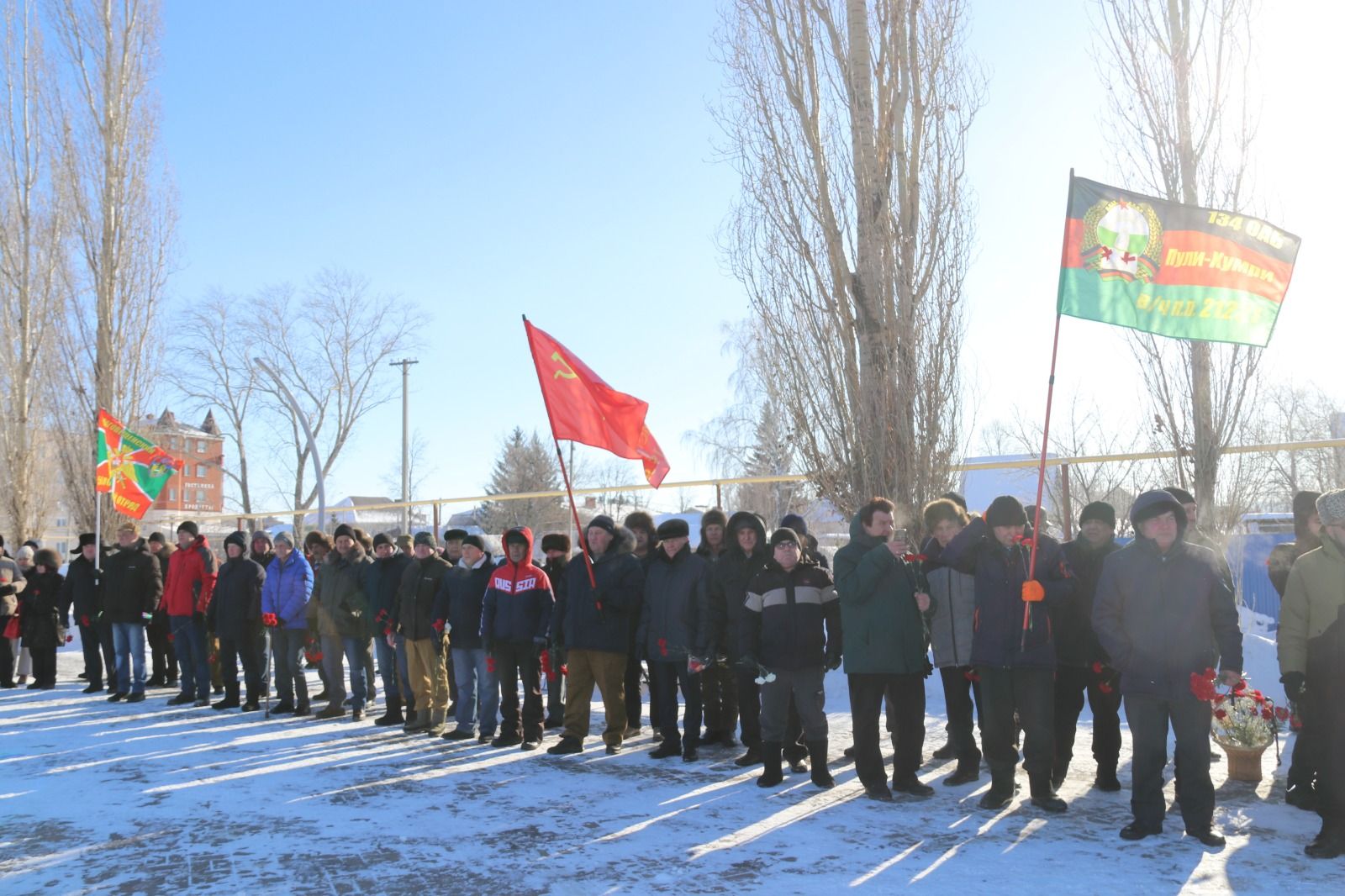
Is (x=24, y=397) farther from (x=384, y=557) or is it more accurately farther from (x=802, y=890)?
(x=802, y=890)

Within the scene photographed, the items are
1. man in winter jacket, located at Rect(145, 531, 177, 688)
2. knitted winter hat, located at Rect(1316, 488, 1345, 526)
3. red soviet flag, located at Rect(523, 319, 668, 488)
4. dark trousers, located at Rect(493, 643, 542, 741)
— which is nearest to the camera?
knitted winter hat, located at Rect(1316, 488, 1345, 526)

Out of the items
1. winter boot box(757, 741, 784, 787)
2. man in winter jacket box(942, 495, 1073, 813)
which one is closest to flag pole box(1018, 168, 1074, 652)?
man in winter jacket box(942, 495, 1073, 813)

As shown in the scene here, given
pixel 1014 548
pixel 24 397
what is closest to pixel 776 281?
pixel 1014 548

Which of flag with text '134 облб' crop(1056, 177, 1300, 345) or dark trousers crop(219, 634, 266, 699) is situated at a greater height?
flag with text '134 облб' crop(1056, 177, 1300, 345)

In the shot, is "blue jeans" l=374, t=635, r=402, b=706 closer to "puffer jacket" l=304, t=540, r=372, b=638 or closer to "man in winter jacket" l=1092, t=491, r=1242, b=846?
"puffer jacket" l=304, t=540, r=372, b=638

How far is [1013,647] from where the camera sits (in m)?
6.21

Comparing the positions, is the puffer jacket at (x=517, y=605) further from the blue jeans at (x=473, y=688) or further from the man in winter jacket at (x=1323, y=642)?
the man in winter jacket at (x=1323, y=642)

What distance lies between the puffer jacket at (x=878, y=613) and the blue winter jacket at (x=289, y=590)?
20.1ft

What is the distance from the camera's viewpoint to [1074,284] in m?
6.79

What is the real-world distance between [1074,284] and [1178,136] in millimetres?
5561

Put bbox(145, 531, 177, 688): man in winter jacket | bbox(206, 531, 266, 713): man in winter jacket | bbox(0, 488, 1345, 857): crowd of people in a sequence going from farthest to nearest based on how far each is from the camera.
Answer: bbox(145, 531, 177, 688): man in winter jacket → bbox(206, 531, 266, 713): man in winter jacket → bbox(0, 488, 1345, 857): crowd of people

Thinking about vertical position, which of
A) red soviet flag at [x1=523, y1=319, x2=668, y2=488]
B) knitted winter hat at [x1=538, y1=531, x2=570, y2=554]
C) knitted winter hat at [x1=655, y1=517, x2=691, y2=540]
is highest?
red soviet flag at [x1=523, y1=319, x2=668, y2=488]

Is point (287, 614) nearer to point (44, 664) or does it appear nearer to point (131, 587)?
point (131, 587)

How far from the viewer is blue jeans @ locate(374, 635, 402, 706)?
10.0 meters
